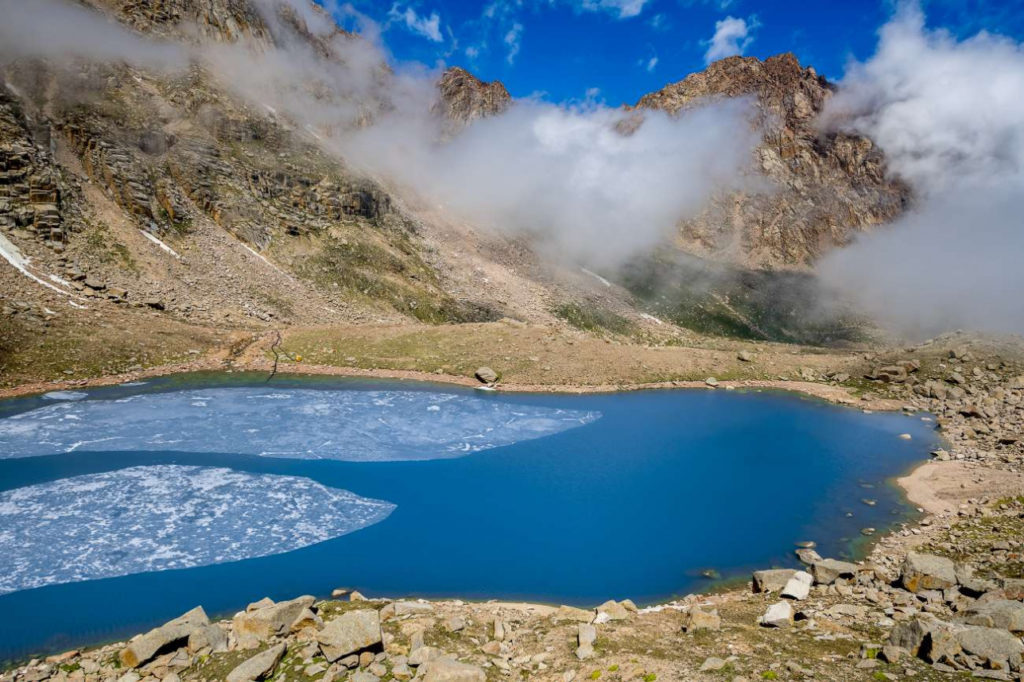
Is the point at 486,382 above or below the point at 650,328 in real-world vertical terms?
below

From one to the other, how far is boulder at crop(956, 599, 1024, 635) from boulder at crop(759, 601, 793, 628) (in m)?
4.25

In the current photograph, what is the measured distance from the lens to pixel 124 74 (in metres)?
90.7

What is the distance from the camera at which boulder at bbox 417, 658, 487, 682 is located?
13125mm

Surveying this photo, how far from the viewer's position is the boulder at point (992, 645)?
12117 millimetres

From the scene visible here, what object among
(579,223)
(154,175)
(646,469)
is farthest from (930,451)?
(579,223)

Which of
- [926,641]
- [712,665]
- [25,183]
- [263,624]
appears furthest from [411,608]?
[25,183]

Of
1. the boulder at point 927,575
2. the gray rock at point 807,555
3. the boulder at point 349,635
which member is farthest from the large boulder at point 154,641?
the gray rock at point 807,555

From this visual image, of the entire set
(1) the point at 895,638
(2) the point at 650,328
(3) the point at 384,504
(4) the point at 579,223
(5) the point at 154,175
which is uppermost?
(4) the point at 579,223

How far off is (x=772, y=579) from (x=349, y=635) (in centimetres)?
1598

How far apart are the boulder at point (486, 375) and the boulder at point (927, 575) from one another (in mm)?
40747

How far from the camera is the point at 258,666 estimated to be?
14172 millimetres

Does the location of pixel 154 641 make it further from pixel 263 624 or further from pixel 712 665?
pixel 712 665

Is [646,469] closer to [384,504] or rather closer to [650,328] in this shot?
[384,504]

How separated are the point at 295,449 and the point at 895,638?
33.4 meters
